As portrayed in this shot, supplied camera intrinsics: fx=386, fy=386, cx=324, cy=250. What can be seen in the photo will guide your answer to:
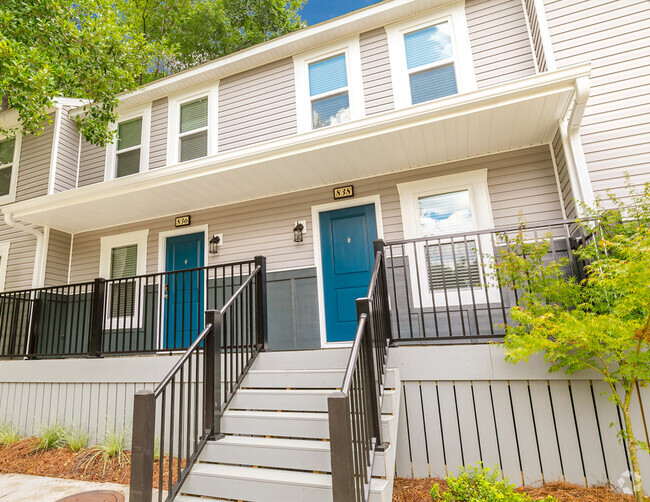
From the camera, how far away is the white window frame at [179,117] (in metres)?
6.82

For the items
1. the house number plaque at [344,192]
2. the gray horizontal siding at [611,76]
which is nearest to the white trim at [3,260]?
the house number plaque at [344,192]

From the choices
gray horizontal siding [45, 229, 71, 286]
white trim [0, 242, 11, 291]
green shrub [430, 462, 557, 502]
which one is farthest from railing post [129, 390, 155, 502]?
white trim [0, 242, 11, 291]

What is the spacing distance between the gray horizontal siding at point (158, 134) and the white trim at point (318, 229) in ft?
10.6

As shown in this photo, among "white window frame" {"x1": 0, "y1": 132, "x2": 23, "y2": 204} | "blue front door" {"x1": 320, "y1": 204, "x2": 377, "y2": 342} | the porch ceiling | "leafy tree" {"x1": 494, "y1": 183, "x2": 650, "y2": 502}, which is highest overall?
"white window frame" {"x1": 0, "y1": 132, "x2": 23, "y2": 204}

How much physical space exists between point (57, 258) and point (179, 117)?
346 cm

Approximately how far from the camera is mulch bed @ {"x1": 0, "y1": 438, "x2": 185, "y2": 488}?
3.89m

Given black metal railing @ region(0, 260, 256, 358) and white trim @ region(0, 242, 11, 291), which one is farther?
white trim @ region(0, 242, 11, 291)

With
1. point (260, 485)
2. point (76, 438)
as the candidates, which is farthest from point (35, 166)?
point (260, 485)

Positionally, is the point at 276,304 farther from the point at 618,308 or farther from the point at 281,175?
the point at 618,308

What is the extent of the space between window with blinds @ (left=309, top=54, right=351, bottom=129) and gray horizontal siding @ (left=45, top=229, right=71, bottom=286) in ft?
17.2

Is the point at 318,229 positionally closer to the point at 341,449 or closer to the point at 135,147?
the point at 341,449

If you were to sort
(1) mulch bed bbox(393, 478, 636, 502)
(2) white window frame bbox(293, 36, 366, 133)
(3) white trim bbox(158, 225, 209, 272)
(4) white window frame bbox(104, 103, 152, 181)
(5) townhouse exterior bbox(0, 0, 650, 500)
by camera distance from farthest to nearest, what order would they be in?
(4) white window frame bbox(104, 103, 152, 181) → (3) white trim bbox(158, 225, 209, 272) → (2) white window frame bbox(293, 36, 366, 133) → (5) townhouse exterior bbox(0, 0, 650, 500) → (1) mulch bed bbox(393, 478, 636, 502)

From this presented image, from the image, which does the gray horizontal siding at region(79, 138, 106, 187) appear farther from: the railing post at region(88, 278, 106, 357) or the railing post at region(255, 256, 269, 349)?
the railing post at region(255, 256, 269, 349)

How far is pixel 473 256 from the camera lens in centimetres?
480
